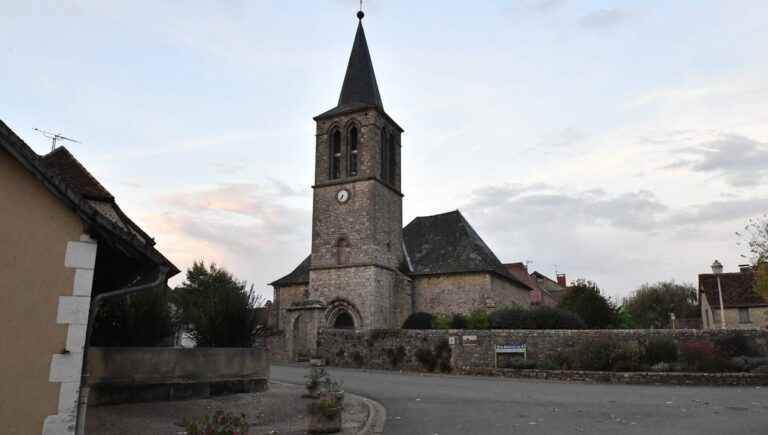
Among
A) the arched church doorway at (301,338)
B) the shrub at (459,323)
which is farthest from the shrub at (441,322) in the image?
the arched church doorway at (301,338)

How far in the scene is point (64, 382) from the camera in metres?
5.48

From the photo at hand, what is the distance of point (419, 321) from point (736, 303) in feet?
71.6

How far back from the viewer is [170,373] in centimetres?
1078

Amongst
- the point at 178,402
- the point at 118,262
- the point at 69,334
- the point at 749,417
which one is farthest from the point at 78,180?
the point at 749,417

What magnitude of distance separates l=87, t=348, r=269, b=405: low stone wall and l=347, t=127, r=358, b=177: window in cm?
1899

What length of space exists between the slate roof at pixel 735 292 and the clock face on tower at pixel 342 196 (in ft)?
81.3

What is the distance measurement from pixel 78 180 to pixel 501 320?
15.5 meters

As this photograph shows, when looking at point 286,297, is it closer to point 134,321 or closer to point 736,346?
point 134,321

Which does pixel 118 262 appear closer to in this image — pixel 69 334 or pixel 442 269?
pixel 69 334

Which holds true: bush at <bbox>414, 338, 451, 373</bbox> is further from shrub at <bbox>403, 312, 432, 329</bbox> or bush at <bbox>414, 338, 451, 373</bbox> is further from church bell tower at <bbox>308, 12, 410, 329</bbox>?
church bell tower at <bbox>308, 12, 410, 329</bbox>

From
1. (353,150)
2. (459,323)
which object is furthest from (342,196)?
(459,323)

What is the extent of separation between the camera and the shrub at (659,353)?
17.1m

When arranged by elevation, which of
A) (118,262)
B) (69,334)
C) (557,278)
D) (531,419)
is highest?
(557,278)

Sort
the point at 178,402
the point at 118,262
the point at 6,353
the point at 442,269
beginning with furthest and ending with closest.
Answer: the point at 442,269 < the point at 178,402 < the point at 118,262 < the point at 6,353
